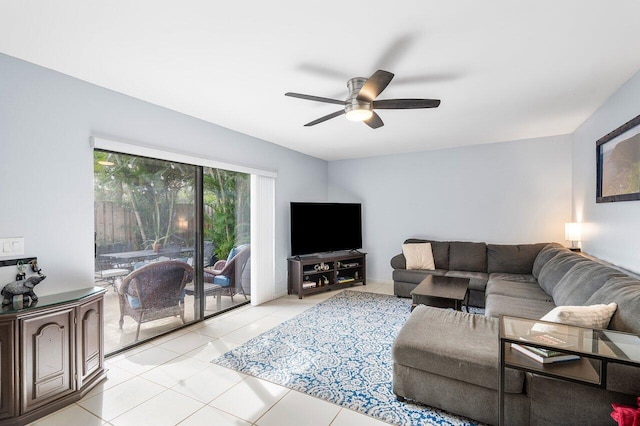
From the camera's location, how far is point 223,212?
396 cm

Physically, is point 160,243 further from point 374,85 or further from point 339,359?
point 374,85

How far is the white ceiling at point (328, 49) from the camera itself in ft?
5.39

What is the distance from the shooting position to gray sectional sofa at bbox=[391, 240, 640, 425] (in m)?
1.56

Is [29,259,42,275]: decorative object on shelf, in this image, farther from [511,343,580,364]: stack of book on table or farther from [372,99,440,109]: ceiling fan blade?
[511,343,580,364]: stack of book on table

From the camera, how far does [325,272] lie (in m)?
5.11

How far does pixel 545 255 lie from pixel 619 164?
1464mm

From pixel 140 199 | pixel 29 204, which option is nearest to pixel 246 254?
pixel 140 199

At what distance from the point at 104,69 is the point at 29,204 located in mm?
1171

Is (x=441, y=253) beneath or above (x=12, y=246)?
beneath

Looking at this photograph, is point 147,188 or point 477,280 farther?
point 477,280

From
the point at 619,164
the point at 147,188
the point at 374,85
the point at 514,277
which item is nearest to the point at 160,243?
the point at 147,188

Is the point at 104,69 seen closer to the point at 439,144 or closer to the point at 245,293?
the point at 245,293

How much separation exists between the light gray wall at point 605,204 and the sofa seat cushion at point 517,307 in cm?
74

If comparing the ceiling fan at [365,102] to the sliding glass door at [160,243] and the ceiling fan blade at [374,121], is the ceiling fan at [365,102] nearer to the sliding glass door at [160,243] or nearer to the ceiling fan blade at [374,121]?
the ceiling fan blade at [374,121]
